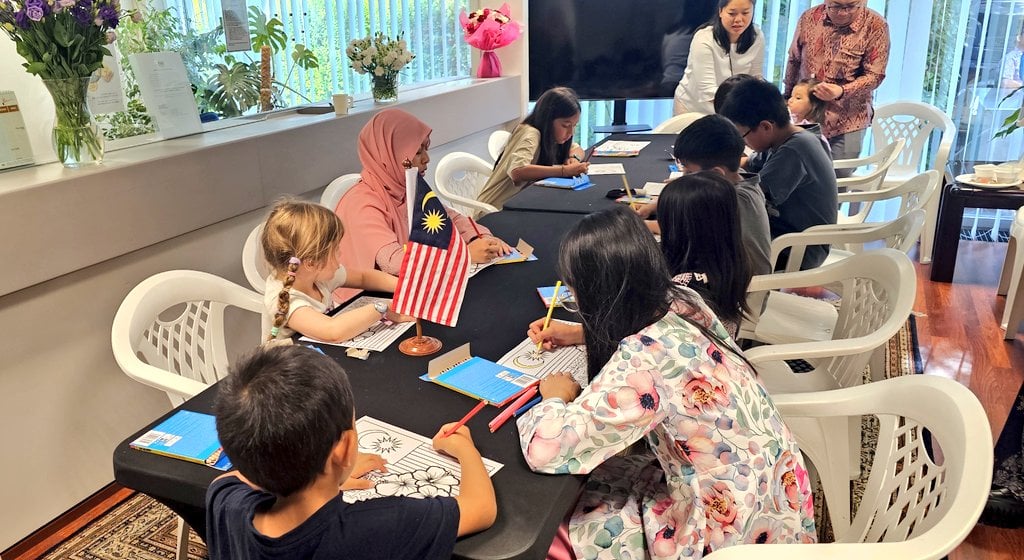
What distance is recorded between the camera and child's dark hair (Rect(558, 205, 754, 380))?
1.35 metres

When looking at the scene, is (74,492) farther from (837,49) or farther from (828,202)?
(837,49)

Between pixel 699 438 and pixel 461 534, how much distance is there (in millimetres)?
478

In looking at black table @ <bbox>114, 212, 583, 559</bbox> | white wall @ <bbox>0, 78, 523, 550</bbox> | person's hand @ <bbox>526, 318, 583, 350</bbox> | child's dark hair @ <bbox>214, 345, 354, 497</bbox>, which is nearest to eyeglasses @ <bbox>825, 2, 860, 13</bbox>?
black table @ <bbox>114, 212, 583, 559</bbox>

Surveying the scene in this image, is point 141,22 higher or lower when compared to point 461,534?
higher

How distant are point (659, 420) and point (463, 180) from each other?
282 cm

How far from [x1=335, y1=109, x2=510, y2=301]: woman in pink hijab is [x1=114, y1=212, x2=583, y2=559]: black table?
340 millimetres

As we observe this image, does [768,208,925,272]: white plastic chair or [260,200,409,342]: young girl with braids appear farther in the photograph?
[768,208,925,272]: white plastic chair

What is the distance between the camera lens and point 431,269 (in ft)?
5.17

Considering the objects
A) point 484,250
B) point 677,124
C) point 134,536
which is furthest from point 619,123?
point 134,536

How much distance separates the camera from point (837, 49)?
402 centimetres

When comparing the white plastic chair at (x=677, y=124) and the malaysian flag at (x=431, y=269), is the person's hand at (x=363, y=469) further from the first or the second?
the white plastic chair at (x=677, y=124)

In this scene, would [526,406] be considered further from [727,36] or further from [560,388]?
[727,36]

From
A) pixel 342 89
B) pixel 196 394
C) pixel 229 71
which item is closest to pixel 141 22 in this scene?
pixel 229 71

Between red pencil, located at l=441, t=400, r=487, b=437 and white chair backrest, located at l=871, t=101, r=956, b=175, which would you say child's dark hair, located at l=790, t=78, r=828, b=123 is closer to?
white chair backrest, located at l=871, t=101, r=956, b=175
